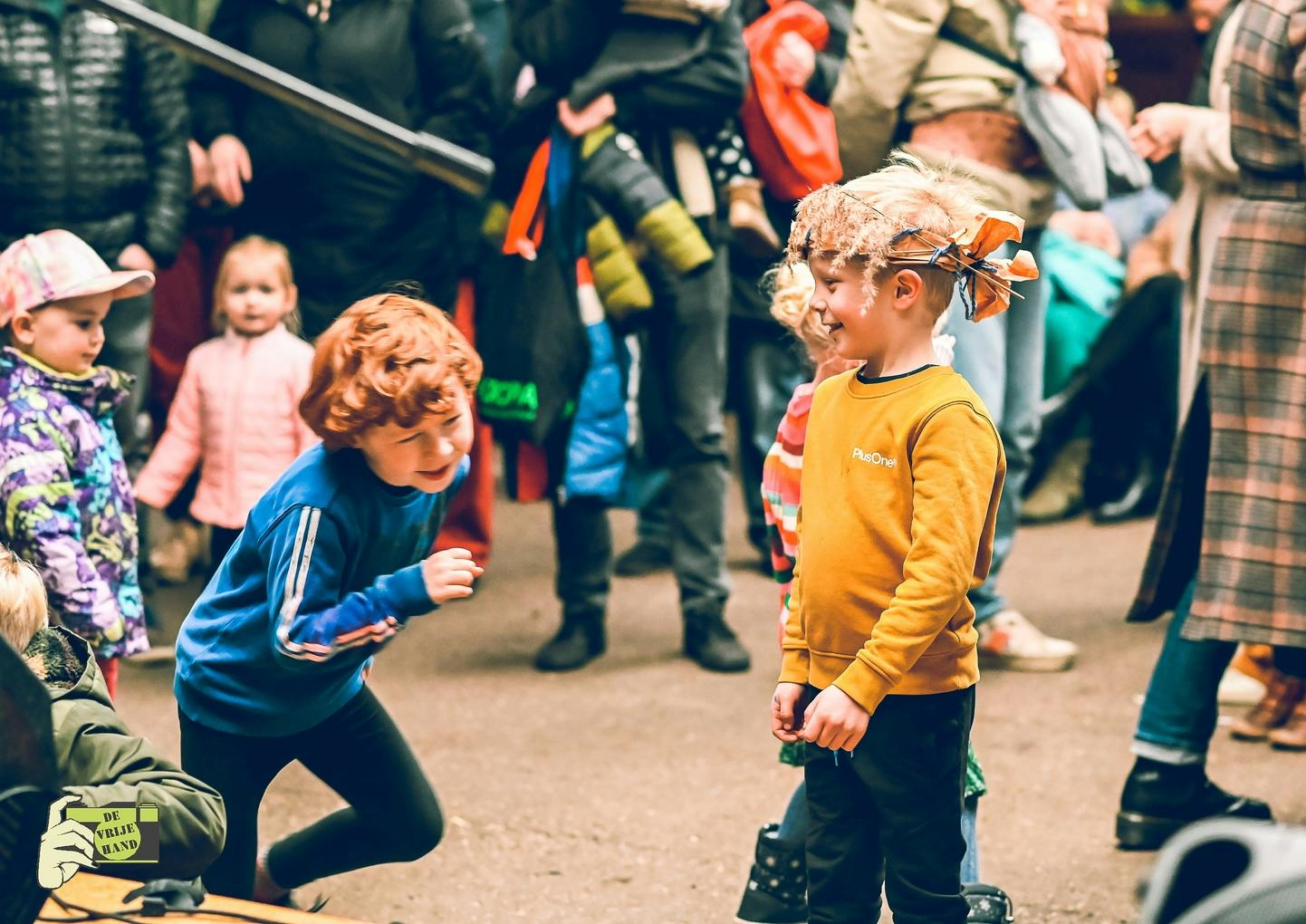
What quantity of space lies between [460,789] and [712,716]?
0.86m

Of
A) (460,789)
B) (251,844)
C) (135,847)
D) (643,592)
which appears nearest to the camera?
(135,847)

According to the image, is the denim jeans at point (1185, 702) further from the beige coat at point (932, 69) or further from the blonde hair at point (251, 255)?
the blonde hair at point (251, 255)

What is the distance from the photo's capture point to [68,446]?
402cm

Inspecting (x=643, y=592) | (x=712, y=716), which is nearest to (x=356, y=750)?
(x=712, y=716)

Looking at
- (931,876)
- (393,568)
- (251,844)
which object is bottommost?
(251,844)

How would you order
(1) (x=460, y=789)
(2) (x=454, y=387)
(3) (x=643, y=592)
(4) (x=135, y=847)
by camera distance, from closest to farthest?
(4) (x=135, y=847), (2) (x=454, y=387), (1) (x=460, y=789), (3) (x=643, y=592)

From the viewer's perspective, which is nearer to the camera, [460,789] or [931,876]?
[931,876]

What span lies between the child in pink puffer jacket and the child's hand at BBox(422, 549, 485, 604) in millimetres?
2418

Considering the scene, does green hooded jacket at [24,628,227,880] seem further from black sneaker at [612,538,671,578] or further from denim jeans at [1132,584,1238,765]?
black sneaker at [612,538,671,578]

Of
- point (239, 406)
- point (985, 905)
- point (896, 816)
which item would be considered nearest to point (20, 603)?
point (896, 816)

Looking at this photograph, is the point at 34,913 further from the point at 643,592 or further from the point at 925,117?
the point at 643,592

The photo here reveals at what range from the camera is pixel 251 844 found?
3.38m

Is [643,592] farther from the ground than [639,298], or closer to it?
closer to it

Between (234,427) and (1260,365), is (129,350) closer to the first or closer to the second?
(234,427)
